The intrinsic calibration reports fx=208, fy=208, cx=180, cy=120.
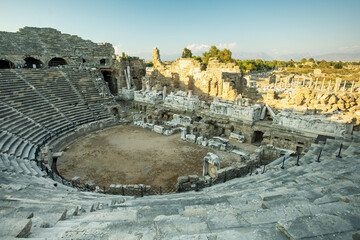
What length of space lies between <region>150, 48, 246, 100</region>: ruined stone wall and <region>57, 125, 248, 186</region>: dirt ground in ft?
36.4

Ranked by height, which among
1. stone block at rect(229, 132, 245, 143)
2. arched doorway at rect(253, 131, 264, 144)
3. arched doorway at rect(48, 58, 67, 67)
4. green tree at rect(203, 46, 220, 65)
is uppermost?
green tree at rect(203, 46, 220, 65)

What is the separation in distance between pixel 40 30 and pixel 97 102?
18.6 m

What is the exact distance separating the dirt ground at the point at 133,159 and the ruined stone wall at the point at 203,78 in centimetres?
1110

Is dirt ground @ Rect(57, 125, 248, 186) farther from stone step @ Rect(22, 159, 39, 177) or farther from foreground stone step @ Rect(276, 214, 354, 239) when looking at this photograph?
foreground stone step @ Rect(276, 214, 354, 239)

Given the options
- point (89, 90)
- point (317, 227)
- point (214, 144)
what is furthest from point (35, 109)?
point (317, 227)

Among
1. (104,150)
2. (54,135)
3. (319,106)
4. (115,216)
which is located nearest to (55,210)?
(115,216)

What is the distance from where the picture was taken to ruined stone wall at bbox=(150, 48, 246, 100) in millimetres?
26016

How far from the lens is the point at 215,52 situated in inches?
2036

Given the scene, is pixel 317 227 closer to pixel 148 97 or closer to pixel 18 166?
pixel 18 166

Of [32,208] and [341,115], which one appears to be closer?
[32,208]

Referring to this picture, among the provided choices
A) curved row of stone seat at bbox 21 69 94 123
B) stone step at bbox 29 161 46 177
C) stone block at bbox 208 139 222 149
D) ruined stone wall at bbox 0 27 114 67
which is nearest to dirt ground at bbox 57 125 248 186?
stone block at bbox 208 139 222 149

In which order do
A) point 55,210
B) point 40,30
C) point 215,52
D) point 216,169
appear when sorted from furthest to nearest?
1. point 215,52
2. point 40,30
3. point 216,169
4. point 55,210

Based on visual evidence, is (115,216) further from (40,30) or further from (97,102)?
(40,30)

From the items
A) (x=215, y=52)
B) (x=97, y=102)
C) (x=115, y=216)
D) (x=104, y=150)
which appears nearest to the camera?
(x=115, y=216)
